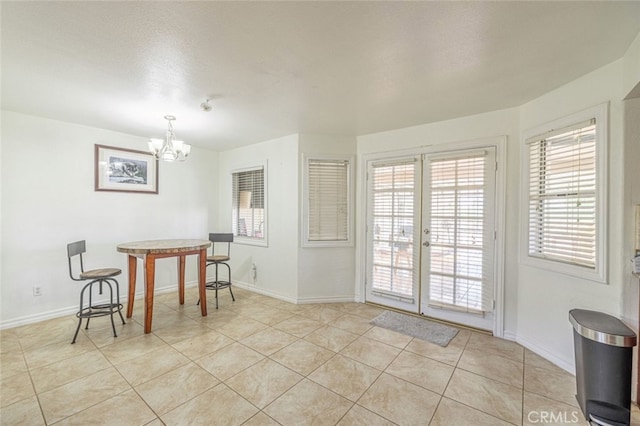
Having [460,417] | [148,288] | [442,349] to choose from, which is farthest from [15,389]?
[442,349]

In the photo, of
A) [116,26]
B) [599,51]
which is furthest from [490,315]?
[116,26]

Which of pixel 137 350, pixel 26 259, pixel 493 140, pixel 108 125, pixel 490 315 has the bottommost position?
pixel 137 350

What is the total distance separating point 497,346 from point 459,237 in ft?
3.68

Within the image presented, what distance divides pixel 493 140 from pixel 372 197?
1.52 m

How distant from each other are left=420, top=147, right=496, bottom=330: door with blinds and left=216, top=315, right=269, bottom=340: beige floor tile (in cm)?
198

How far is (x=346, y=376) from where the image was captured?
2.12m

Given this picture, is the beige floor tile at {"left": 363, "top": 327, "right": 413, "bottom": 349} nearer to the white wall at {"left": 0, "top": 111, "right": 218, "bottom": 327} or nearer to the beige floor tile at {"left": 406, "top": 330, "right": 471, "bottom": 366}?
the beige floor tile at {"left": 406, "top": 330, "right": 471, "bottom": 366}

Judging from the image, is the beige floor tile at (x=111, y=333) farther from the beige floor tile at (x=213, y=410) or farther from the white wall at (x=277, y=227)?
the white wall at (x=277, y=227)

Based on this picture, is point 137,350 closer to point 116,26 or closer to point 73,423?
point 73,423

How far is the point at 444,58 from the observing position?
1.87 m

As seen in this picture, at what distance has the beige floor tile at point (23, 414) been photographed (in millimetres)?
1640

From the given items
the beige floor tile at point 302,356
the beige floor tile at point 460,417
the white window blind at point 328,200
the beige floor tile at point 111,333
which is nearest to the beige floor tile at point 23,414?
the beige floor tile at point 111,333

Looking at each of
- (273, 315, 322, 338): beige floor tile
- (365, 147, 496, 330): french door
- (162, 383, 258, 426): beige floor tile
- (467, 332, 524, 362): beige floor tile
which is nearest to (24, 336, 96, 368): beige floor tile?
(162, 383, 258, 426): beige floor tile

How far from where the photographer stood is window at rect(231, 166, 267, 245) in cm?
432
